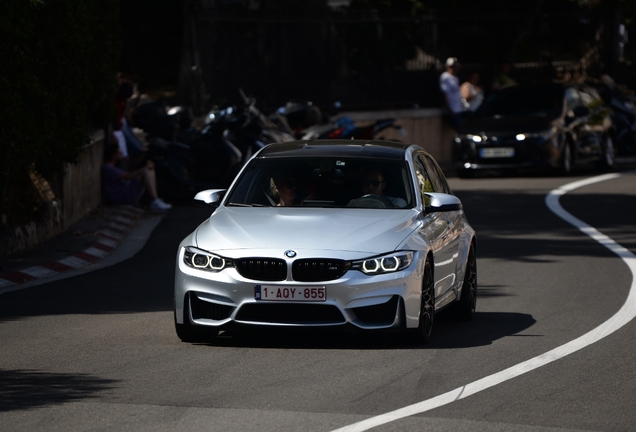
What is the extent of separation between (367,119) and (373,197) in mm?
20103

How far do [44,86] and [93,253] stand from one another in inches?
80.8

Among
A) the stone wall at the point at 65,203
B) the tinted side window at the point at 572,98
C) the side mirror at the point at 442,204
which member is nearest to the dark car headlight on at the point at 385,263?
the side mirror at the point at 442,204

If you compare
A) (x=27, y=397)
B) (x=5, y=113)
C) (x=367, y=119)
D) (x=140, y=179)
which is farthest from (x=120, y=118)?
(x=27, y=397)

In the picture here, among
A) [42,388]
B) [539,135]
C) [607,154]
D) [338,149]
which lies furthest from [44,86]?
[607,154]

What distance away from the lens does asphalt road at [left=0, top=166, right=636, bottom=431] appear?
6.78 metres

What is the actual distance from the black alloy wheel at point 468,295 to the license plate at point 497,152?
14136 mm

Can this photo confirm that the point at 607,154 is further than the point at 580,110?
Yes

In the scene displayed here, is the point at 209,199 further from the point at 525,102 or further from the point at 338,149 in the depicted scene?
the point at 525,102

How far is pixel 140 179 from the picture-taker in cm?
1983

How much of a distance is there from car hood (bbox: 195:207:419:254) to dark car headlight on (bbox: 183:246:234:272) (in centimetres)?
5

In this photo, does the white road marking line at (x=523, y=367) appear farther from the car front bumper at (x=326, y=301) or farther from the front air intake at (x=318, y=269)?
the front air intake at (x=318, y=269)

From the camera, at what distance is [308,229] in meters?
8.91

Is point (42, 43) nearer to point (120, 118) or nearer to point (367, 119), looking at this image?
point (120, 118)

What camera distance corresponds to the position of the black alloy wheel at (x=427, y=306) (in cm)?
894
